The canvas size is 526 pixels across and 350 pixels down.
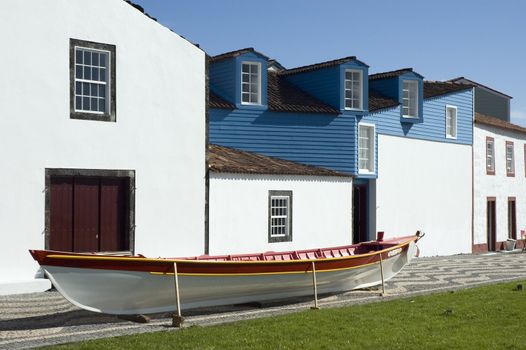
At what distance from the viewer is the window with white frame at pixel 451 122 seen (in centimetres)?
3138

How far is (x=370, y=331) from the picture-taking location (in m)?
11.4

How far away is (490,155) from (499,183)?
145cm

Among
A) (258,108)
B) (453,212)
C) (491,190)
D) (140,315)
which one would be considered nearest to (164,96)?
(258,108)

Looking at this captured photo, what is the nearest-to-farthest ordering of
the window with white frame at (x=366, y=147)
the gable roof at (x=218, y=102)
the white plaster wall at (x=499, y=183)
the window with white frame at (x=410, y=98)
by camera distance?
1. the gable roof at (x=218, y=102)
2. the window with white frame at (x=366, y=147)
3. the window with white frame at (x=410, y=98)
4. the white plaster wall at (x=499, y=183)

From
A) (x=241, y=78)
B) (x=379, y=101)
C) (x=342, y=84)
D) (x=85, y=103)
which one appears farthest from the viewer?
(x=379, y=101)

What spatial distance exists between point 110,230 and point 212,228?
3071 millimetres

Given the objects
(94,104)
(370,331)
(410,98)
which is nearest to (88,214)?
(94,104)

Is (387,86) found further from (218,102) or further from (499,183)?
(499,183)

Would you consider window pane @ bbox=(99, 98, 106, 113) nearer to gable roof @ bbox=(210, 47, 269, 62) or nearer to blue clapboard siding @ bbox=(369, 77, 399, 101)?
gable roof @ bbox=(210, 47, 269, 62)

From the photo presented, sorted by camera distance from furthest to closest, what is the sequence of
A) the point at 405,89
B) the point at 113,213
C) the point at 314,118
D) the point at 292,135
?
1. the point at 405,89
2. the point at 314,118
3. the point at 292,135
4. the point at 113,213

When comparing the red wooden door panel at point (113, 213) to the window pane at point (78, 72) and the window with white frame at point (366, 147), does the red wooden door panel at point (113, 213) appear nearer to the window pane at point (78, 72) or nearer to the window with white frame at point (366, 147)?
the window pane at point (78, 72)

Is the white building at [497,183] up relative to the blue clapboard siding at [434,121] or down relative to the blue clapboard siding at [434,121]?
down

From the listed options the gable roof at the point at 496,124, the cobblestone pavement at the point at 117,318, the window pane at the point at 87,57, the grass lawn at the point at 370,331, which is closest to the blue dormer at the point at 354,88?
the cobblestone pavement at the point at 117,318

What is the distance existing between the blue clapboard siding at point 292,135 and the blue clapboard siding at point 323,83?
832 millimetres
